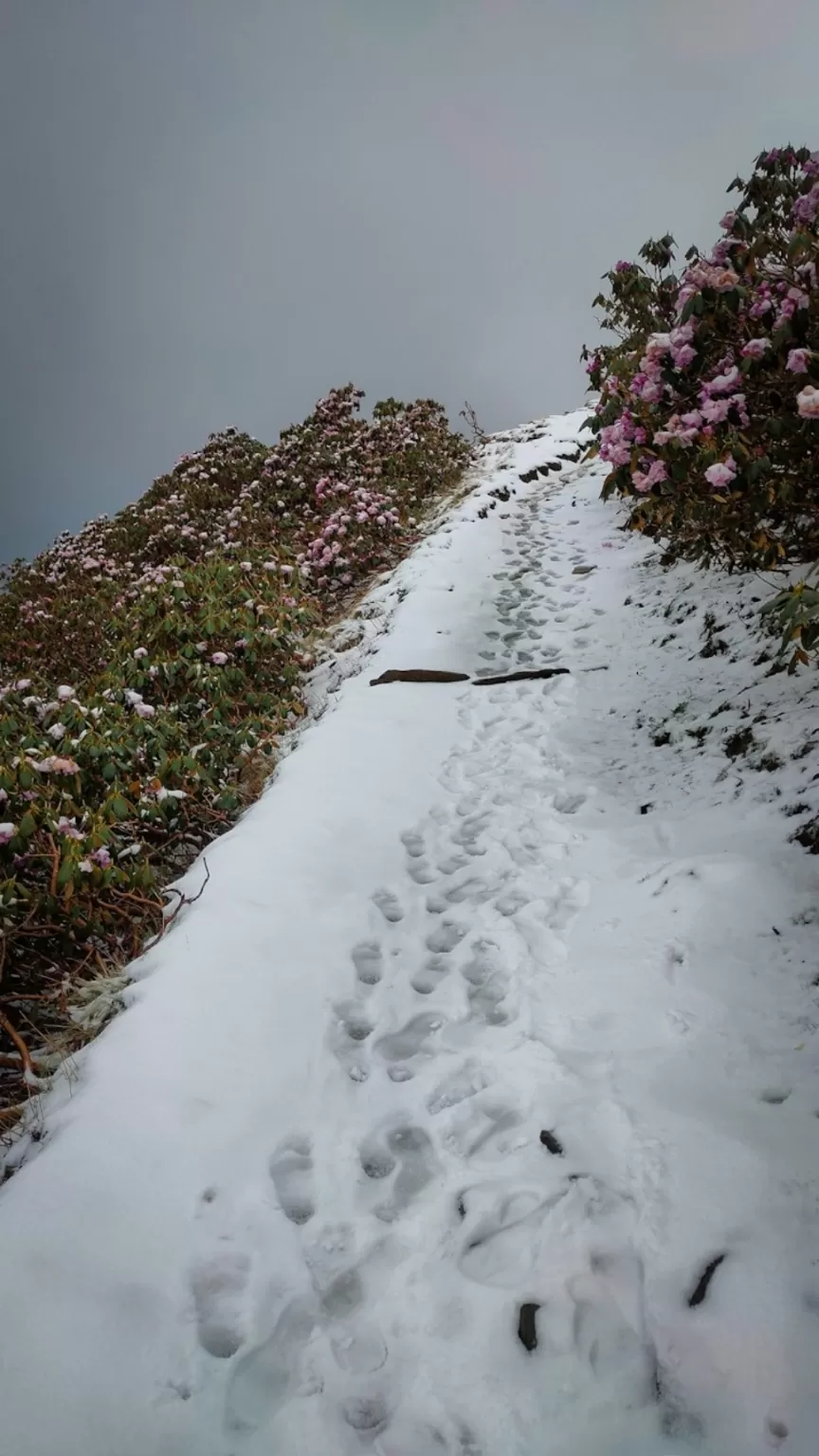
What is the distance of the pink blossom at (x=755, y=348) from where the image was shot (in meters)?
2.62

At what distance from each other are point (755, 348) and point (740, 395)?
169 millimetres

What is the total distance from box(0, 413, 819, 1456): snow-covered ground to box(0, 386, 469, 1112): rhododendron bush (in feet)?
2.00

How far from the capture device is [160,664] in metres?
5.74

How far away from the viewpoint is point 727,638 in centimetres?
447

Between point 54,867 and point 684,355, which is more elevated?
point 684,355

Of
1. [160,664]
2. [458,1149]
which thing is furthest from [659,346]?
[160,664]

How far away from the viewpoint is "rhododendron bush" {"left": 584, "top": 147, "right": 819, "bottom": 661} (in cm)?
265

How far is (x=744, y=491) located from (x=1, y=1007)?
3795 millimetres

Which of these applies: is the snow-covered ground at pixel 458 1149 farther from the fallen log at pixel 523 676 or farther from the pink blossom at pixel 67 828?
the fallen log at pixel 523 676

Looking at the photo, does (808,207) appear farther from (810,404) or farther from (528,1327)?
A: (528,1327)

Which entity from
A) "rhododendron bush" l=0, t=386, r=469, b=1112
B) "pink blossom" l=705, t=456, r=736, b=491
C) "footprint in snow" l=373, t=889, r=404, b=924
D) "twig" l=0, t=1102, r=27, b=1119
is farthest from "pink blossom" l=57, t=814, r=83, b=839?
"pink blossom" l=705, t=456, r=736, b=491

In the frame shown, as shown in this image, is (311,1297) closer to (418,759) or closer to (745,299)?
(418,759)

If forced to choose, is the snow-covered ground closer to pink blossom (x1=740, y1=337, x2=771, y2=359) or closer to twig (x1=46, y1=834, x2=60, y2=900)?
twig (x1=46, y1=834, x2=60, y2=900)

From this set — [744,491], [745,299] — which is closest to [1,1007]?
[744,491]
